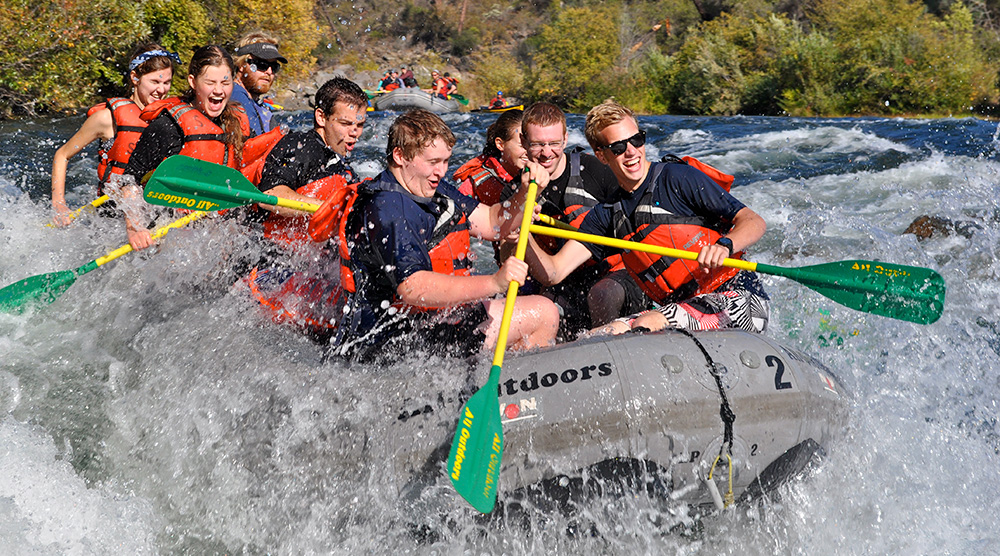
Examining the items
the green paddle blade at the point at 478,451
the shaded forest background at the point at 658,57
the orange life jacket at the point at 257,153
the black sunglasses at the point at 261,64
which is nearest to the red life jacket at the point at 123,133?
the black sunglasses at the point at 261,64

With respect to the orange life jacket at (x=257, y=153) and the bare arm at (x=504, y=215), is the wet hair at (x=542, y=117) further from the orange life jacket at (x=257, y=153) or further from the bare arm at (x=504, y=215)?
the orange life jacket at (x=257, y=153)

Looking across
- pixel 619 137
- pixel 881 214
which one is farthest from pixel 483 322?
pixel 881 214

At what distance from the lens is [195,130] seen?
3781 mm

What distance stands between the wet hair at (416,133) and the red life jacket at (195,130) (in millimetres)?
1629

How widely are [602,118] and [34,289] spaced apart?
2.81 meters

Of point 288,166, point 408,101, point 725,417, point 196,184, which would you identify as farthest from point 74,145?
point 408,101

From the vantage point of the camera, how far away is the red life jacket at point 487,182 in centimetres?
361

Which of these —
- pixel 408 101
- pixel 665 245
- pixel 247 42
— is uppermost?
pixel 247 42

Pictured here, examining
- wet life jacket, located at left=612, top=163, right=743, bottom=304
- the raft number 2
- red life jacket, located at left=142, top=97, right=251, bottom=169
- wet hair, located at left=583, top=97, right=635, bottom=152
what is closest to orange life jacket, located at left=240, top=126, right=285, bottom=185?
red life jacket, located at left=142, top=97, right=251, bottom=169

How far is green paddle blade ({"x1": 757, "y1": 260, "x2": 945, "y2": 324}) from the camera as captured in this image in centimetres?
283

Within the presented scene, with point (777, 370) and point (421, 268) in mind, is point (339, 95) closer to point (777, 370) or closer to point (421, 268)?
point (421, 268)

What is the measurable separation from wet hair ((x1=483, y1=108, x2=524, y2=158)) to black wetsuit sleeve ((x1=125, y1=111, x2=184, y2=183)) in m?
1.53

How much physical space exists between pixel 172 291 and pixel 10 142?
318 inches

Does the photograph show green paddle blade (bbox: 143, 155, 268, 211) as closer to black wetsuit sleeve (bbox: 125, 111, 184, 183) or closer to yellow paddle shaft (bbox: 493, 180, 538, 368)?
black wetsuit sleeve (bbox: 125, 111, 184, 183)
